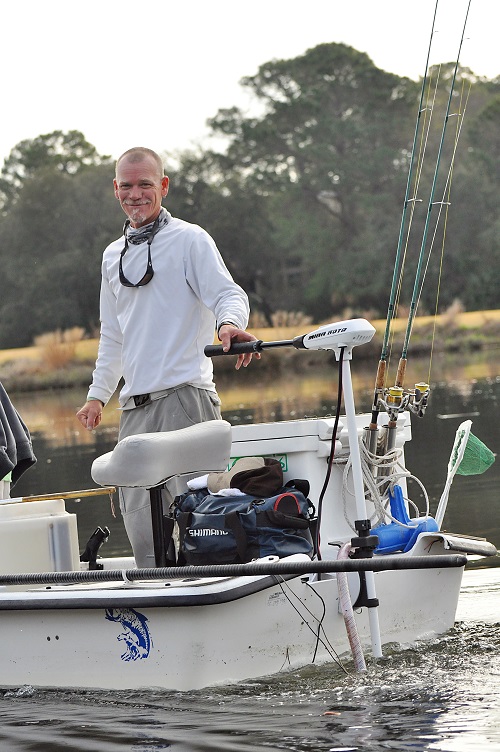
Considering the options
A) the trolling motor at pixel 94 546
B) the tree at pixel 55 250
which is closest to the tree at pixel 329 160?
the tree at pixel 55 250

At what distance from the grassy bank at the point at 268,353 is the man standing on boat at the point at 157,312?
72.0ft

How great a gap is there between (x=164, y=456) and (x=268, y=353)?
24.1 metres

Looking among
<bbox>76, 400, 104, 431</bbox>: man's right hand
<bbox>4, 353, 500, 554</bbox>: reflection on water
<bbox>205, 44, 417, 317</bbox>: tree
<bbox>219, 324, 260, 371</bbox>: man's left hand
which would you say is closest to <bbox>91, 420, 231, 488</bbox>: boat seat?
<bbox>219, 324, 260, 371</bbox>: man's left hand

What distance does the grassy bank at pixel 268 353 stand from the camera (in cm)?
2836

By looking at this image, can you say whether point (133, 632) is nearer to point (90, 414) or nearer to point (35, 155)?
point (90, 414)

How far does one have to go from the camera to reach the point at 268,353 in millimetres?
28297

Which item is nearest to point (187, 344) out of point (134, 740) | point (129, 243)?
point (129, 243)

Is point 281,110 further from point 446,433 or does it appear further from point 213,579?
point 213,579

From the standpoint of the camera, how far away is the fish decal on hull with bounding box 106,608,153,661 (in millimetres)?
4102

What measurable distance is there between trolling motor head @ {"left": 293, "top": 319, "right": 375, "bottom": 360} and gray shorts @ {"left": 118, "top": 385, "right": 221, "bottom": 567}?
724 millimetres

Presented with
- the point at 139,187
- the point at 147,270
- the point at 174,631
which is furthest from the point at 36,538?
the point at 139,187

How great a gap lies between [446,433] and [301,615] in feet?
27.8

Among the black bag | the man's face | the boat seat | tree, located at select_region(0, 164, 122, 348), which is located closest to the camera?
the boat seat

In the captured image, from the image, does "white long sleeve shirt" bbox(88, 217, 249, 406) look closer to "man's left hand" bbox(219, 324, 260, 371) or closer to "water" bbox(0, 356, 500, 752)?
"man's left hand" bbox(219, 324, 260, 371)
